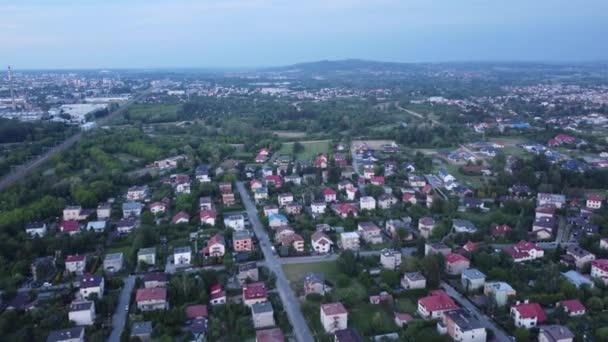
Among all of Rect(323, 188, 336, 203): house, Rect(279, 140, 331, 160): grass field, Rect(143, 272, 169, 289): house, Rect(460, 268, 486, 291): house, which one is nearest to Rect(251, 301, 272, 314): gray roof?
Rect(143, 272, 169, 289): house

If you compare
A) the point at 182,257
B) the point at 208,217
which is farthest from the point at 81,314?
the point at 208,217

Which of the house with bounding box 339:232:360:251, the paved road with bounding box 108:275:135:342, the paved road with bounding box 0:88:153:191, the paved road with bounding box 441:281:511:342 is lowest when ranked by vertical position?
the paved road with bounding box 441:281:511:342

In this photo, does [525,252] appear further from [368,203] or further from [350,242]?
[368,203]

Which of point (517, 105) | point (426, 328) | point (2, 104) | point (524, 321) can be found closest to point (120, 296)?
point (426, 328)

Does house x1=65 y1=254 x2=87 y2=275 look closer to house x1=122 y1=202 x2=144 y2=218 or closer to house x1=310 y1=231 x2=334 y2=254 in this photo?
house x1=122 y1=202 x2=144 y2=218

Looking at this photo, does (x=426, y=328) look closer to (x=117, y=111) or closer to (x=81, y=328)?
(x=81, y=328)
